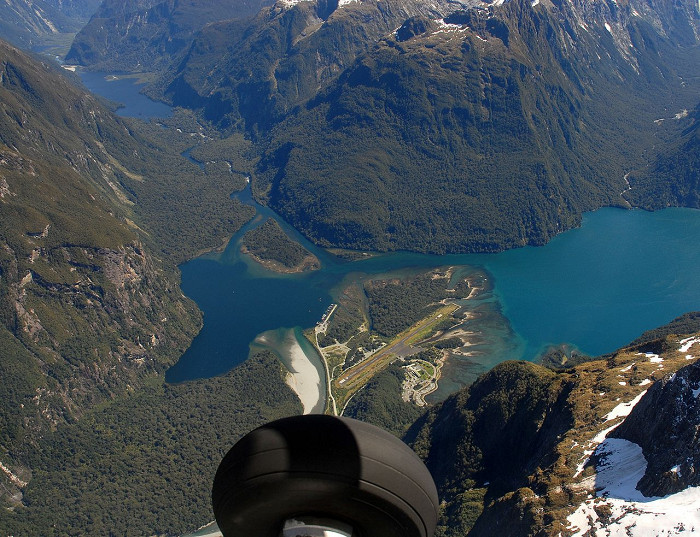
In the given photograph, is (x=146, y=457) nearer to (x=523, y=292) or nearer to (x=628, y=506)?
(x=628, y=506)

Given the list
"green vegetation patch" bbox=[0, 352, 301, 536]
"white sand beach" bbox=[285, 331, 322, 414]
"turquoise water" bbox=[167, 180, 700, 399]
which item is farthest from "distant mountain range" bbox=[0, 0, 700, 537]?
"turquoise water" bbox=[167, 180, 700, 399]

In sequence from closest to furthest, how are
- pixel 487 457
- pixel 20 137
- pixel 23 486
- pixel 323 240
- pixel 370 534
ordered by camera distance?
pixel 370 534 < pixel 487 457 < pixel 23 486 < pixel 20 137 < pixel 323 240

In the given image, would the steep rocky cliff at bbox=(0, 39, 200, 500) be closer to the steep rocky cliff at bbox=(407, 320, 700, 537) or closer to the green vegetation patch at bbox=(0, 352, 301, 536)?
the green vegetation patch at bbox=(0, 352, 301, 536)

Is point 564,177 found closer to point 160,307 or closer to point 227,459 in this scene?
point 160,307

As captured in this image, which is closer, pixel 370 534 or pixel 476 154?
pixel 370 534

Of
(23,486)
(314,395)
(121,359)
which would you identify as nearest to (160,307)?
(121,359)

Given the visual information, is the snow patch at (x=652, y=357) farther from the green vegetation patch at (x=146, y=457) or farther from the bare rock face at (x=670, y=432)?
the green vegetation patch at (x=146, y=457)
